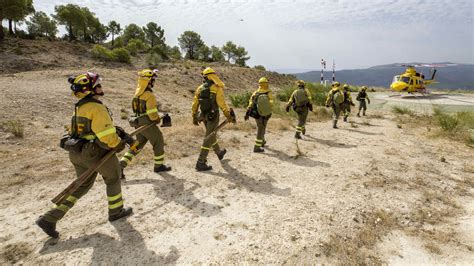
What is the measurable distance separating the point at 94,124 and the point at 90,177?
845 mm

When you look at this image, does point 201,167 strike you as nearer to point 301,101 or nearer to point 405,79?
point 301,101

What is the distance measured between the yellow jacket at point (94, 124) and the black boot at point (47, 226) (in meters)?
1.25

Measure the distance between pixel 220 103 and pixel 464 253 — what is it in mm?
4827

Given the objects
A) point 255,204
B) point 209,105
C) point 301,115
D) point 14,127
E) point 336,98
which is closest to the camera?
point 255,204

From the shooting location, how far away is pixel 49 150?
7.67 metres

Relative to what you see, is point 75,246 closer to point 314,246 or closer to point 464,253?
point 314,246

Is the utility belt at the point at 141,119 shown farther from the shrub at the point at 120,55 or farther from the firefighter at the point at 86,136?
the shrub at the point at 120,55

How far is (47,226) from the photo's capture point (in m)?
3.84

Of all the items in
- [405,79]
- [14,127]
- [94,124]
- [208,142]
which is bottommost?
[208,142]

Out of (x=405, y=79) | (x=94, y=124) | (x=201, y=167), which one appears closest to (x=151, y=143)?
(x=201, y=167)

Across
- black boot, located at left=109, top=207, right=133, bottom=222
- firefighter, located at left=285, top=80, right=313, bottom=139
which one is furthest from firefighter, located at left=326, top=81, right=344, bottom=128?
black boot, located at left=109, top=207, right=133, bottom=222

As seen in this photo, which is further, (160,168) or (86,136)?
(160,168)

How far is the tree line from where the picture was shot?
3065cm

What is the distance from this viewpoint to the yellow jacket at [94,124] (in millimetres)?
3740
